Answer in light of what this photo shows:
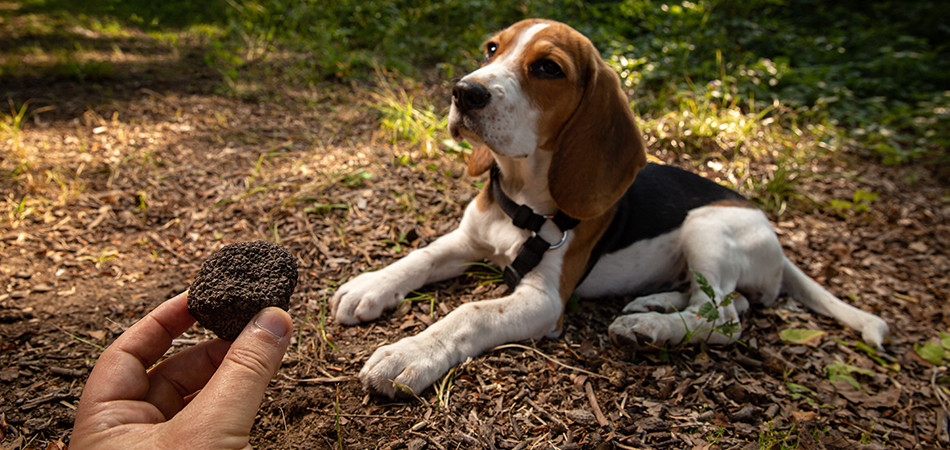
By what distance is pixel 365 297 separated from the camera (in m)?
2.85

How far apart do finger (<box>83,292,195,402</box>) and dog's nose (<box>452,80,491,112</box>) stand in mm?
1422

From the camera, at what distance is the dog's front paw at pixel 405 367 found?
2.33 metres

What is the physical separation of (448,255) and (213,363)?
155 centimetres

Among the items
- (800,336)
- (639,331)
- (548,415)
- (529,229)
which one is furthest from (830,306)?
(548,415)

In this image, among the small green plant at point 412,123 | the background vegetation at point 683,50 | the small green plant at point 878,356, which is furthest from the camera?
the background vegetation at point 683,50

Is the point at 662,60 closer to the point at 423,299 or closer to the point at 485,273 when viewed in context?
the point at 485,273

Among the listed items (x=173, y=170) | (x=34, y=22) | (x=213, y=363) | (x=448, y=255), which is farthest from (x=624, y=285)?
(x=34, y=22)

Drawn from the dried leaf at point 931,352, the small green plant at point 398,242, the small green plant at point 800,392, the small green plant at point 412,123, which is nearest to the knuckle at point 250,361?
the small green plant at point 398,242

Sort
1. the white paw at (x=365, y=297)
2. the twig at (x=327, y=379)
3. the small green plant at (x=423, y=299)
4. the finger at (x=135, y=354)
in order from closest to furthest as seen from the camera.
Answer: the finger at (x=135, y=354) → the twig at (x=327, y=379) → the white paw at (x=365, y=297) → the small green plant at (x=423, y=299)

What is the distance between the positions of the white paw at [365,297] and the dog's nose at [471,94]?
1.09 m

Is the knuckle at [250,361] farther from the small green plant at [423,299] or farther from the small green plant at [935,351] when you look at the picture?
the small green plant at [935,351]

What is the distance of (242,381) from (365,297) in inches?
54.5

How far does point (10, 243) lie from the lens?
3.26 m

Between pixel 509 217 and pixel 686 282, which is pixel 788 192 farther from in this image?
pixel 509 217
